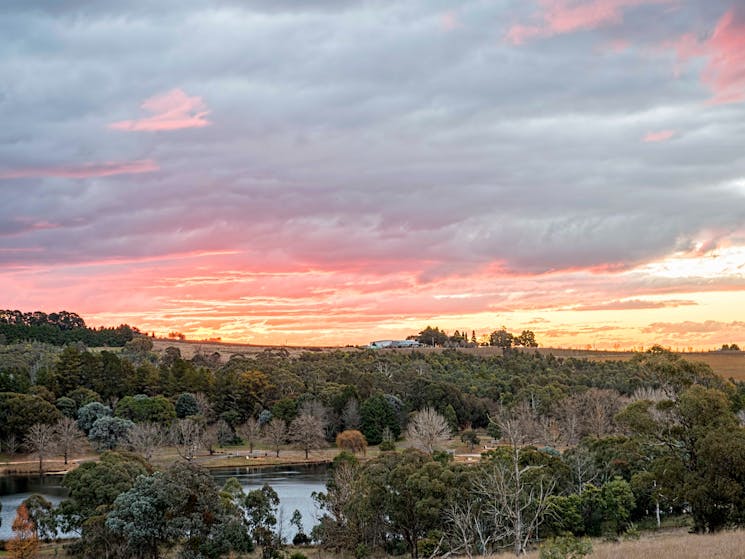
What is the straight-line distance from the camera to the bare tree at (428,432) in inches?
3878

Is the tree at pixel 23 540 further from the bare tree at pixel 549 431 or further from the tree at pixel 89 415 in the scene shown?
the bare tree at pixel 549 431

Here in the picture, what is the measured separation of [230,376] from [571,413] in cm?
5421

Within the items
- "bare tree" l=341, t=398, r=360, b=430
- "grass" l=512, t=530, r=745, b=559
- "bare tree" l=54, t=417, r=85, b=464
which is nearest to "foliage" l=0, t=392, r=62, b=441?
"bare tree" l=54, t=417, r=85, b=464

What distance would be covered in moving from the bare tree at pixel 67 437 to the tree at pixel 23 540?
46.2 metres

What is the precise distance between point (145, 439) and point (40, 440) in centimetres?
1242

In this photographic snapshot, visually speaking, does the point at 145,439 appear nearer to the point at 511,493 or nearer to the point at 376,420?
the point at 376,420

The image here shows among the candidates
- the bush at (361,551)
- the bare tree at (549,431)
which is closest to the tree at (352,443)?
the bare tree at (549,431)

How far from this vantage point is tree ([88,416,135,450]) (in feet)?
326

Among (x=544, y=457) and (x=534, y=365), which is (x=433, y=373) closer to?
(x=534, y=365)

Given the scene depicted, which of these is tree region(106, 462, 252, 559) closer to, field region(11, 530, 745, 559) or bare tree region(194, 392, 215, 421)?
field region(11, 530, 745, 559)

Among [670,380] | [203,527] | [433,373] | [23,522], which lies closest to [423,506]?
[203,527]

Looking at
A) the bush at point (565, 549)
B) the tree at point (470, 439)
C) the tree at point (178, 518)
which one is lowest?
the tree at point (470, 439)

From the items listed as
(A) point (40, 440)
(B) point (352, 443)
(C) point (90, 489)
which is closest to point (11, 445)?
(A) point (40, 440)

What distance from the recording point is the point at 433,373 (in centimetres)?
Answer: 15000
